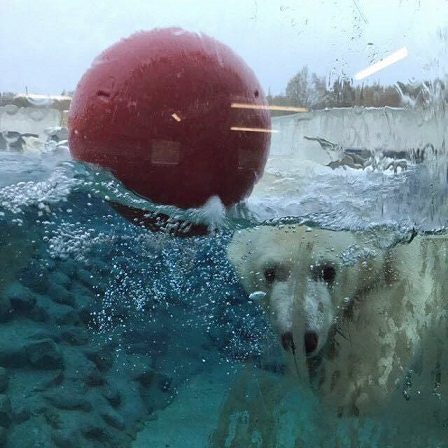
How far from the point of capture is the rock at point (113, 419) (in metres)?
1.22

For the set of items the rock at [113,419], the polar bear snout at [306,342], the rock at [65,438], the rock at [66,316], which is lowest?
the rock at [65,438]

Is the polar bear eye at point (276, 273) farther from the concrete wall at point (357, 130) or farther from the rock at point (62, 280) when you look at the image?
the rock at point (62, 280)

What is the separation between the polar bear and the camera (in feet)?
4.24

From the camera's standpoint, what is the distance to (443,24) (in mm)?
1426

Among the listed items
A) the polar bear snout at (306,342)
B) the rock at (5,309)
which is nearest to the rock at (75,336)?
the rock at (5,309)

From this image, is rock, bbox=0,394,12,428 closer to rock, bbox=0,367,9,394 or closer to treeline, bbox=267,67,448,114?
rock, bbox=0,367,9,394

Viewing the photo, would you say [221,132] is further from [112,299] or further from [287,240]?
[112,299]

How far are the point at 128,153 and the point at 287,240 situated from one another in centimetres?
36

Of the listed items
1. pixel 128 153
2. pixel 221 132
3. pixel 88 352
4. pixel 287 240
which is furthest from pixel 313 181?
pixel 88 352

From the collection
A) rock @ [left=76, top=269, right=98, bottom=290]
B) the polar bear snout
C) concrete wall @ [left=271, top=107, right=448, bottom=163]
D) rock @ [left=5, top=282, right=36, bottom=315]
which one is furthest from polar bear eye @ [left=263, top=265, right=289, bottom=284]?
rock @ [left=5, top=282, right=36, bottom=315]

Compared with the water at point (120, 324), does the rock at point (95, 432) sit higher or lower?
lower

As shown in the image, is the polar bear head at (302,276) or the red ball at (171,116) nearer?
the red ball at (171,116)

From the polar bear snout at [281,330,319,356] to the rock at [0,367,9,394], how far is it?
53cm

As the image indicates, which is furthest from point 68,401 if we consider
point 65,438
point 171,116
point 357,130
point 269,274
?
point 357,130
